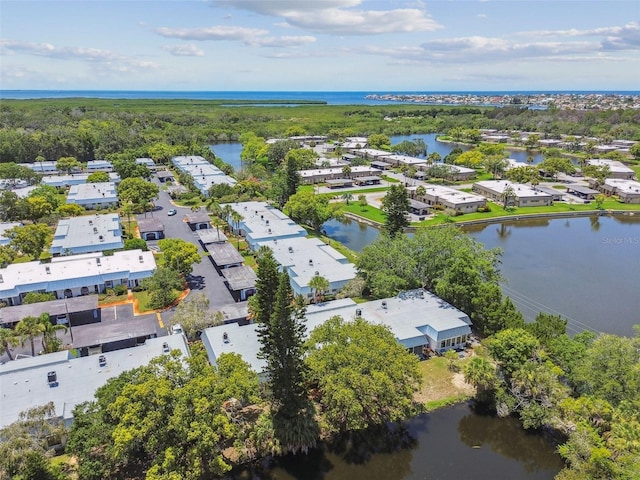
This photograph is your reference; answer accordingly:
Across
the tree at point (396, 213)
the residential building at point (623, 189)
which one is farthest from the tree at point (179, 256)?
the residential building at point (623, 189)

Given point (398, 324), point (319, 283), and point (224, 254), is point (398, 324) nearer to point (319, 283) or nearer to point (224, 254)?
point (319, 283)

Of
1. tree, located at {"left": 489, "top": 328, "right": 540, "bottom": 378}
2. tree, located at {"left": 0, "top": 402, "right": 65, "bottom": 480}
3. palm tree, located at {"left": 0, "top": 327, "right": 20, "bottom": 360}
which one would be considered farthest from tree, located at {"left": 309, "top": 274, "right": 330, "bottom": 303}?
palm tree, located at {"left": 0, "top": 327, "right": 20, "bottom": 360}

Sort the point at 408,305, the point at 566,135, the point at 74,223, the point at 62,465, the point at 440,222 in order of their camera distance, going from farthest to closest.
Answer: the point at 566,135
the point at 440,222
the point at 74,223
the point at 408,305
the point at 62,465

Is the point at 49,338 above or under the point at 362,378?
under

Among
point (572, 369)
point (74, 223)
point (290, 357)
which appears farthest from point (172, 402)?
point (74, 223)

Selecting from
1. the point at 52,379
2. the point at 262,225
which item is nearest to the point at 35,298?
the point at 52,379

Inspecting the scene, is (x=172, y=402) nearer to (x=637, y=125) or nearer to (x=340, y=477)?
(x=340, y=477)
